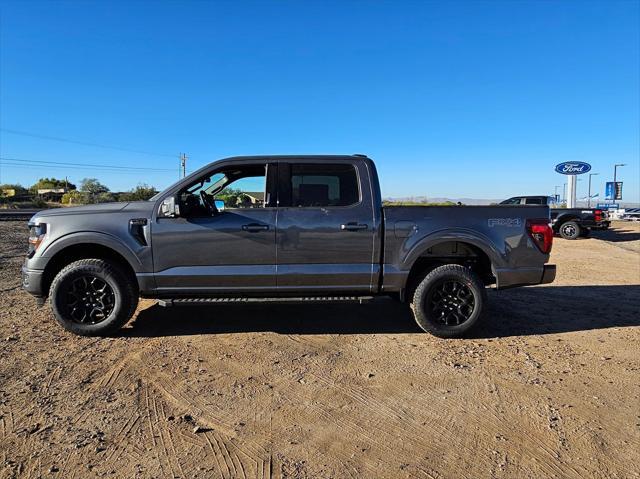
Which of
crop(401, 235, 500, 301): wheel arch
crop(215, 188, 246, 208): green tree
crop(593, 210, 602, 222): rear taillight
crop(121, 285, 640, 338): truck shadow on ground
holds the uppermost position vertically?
crop(215, 188, 246, 208): green tree

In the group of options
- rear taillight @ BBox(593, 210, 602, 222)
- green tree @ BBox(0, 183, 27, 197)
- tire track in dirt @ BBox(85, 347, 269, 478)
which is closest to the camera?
tire track in dirt @ BBox(85, 347, 269, 478)

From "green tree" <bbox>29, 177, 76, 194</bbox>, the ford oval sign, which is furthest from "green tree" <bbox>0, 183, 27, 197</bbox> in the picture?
the ford oval sign

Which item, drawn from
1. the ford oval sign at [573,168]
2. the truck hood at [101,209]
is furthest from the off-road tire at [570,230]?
the truck hood at [101,209]

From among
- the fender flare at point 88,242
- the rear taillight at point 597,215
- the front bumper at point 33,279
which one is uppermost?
the rear taillight at point 597,215

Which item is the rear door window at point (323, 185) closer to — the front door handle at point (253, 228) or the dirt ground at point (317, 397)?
the front door handle at point (253, 228)

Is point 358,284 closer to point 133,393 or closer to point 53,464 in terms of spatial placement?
point 133,393

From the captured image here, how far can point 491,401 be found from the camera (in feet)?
11.5

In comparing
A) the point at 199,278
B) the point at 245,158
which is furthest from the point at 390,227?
the point at 199,278

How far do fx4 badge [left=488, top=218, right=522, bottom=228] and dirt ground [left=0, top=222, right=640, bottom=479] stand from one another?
1.29 metres

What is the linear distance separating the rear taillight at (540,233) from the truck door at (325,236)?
178cm

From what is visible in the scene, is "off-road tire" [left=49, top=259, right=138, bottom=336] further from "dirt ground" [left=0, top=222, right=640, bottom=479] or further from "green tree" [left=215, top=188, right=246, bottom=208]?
"green tree" [left=215, top=188, right=246, bottom=208]

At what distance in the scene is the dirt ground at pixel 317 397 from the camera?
2.71 m

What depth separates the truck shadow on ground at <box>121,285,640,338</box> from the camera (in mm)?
5273

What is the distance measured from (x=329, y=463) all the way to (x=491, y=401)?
5.02 feet
